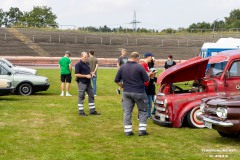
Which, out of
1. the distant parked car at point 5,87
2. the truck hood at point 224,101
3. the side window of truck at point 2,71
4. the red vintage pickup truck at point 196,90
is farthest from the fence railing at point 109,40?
the truck hood at point 224,101

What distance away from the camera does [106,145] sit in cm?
921

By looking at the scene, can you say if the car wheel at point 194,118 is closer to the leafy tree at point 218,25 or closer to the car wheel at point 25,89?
the car wheel at point 25,89

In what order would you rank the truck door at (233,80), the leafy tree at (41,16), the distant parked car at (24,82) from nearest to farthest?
the truck door at (233,80)
the distant parked car at (24,82)
the leafy tree at (41,16)

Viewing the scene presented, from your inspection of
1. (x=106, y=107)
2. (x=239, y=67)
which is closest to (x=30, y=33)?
(x=106, y=107)

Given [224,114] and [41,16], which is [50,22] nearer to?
[41,16]

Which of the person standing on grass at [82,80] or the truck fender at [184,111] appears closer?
the truck fender at [184,111]

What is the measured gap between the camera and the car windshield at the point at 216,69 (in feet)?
37.9

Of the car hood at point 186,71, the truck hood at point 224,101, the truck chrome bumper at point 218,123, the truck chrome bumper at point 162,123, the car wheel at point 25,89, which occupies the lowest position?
the car wheel at point 25,89

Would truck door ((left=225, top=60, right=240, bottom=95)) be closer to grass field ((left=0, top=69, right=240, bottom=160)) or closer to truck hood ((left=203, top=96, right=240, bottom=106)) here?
grass field ((left=0, top=69, right=240, bottom=160))

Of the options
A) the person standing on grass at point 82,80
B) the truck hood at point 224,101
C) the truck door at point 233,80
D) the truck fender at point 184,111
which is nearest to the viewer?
the truck hood at point 224,101

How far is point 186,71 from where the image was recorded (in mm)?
12148

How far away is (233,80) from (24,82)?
32.3ft

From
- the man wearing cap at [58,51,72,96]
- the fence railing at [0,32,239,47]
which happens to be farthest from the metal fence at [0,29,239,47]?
the man wearing cap at [58,51,72,96]

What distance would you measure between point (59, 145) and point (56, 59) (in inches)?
1554
